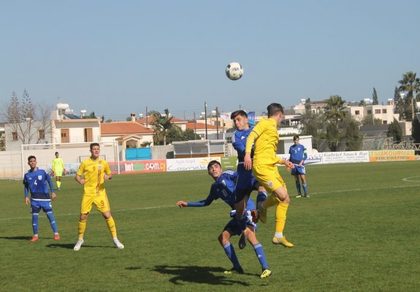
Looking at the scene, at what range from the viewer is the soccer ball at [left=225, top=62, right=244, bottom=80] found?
22172mm

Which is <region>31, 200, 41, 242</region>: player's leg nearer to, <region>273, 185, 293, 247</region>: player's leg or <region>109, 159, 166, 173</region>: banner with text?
<region>273, 185, 293, 247</region>: player's leg

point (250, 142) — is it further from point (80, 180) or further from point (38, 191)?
point (38, 191)

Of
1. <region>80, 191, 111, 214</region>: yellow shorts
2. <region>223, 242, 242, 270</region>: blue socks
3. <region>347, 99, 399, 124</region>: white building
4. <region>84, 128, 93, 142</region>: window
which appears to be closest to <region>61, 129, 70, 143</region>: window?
<region>84, 128, 93, 142</region>: window

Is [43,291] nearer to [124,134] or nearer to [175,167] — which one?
[175,167]

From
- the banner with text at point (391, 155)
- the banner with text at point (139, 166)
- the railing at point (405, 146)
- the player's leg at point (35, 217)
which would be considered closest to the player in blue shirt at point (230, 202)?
the player's leg at point (35, 217)

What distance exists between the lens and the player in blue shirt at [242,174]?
368 inches

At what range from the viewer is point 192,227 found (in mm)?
16562

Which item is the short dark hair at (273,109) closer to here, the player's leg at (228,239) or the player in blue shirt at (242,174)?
the player in blue shirt at (242,174)

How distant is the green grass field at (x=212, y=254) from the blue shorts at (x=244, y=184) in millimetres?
1238

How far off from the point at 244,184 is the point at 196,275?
1742 mm

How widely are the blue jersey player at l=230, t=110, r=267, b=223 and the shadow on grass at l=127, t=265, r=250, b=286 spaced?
1009 millimetres

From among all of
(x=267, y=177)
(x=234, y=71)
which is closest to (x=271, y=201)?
(x=267, y=177)

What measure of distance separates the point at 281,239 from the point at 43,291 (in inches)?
138

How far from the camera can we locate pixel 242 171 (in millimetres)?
9422
